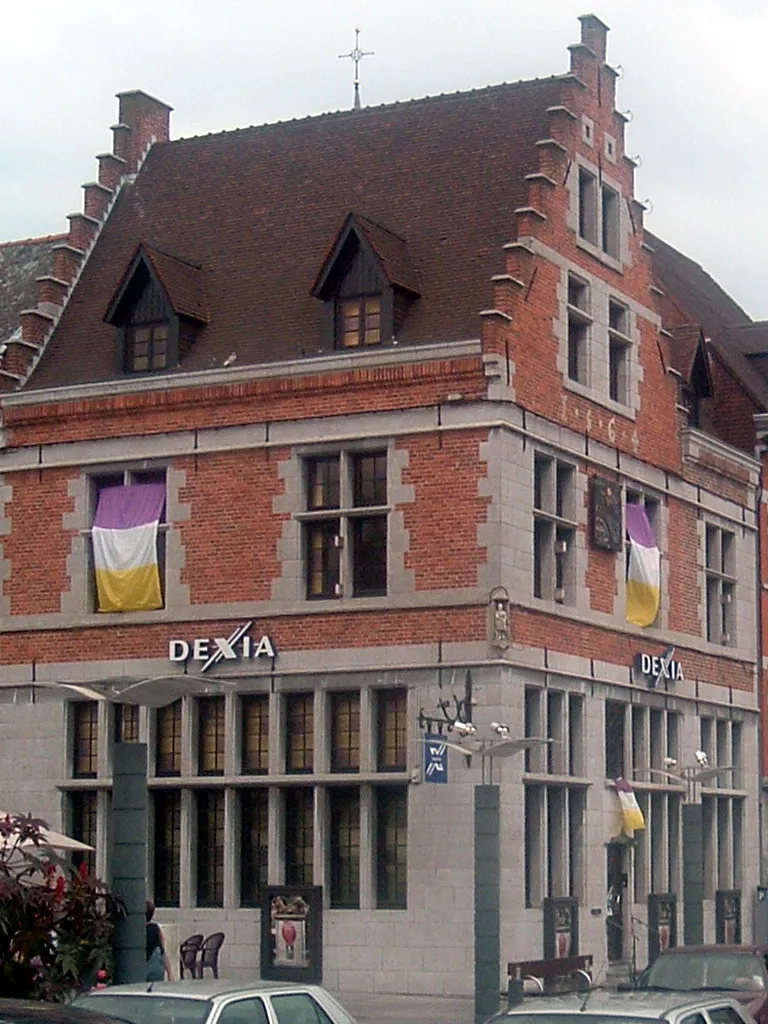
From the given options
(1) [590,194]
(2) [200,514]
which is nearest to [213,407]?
(2) [200,514]

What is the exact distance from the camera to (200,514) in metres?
34.5

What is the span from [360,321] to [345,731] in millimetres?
6409

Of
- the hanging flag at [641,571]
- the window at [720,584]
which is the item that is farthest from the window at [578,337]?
the window at [720,584]

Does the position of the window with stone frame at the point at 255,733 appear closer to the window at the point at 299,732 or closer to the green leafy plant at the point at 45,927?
the window at the point at 299,732

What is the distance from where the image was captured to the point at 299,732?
33.7 meters

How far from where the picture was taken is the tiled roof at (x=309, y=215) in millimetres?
34594

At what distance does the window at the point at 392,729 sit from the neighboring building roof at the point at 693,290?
14.8 meters

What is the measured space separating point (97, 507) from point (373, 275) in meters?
5.91

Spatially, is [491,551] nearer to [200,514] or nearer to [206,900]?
[200,514]

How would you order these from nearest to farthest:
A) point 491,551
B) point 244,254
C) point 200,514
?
point 491,551 < point 200,514 < point 244,254

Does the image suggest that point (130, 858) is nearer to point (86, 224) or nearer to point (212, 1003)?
point (212, 1003)

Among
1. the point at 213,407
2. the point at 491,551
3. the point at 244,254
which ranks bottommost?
the point at 491,551

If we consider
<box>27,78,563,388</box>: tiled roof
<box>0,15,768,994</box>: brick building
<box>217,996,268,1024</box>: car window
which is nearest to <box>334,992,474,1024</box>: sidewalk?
<box>0,15,768,994</box>: brick building

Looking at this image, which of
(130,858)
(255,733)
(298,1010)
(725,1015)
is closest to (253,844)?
(255,733)
